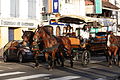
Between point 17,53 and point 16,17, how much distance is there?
34.2 ft

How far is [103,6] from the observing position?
4019 centimetres

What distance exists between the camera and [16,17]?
95.2ft

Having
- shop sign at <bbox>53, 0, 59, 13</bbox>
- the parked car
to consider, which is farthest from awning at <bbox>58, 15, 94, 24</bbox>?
shop sign at <bbox>53, 0, 59, 13</bbox>

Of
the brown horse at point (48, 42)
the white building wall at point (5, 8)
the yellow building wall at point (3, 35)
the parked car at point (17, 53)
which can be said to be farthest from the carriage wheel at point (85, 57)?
the white building wall at point (5, 8)

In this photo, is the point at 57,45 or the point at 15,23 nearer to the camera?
the point at 57,45

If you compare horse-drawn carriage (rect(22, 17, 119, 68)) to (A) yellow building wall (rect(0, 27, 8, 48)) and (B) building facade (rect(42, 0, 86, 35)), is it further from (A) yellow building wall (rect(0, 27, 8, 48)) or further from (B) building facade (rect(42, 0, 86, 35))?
(A) yellow building wall (rect(0, 27, 8, 48))

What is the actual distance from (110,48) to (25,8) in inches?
626

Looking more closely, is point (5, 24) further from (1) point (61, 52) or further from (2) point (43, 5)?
(1) point (61, 52)

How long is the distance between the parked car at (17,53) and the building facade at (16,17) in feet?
25.4

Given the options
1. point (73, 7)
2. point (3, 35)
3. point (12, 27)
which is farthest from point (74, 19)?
point (73, 7)

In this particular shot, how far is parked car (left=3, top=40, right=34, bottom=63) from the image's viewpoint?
18.9m

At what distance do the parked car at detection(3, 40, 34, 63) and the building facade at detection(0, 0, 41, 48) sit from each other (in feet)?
25.4

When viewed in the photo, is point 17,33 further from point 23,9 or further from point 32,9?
point 32,9

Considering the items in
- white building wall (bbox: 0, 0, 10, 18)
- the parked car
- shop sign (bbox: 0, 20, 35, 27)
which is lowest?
the parked car
